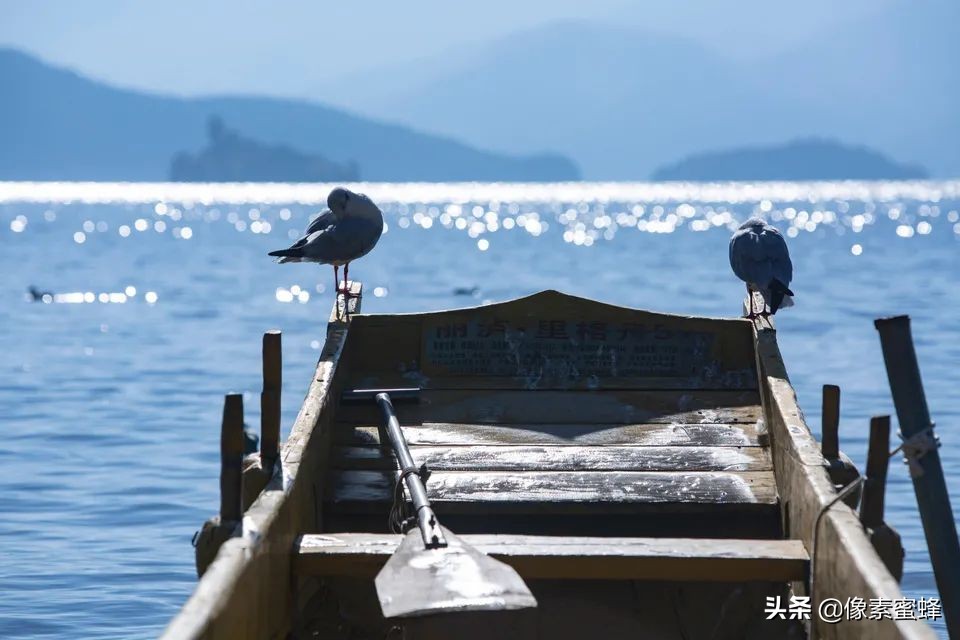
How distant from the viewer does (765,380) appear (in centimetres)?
967

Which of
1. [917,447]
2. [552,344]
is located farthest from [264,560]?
[552,344]

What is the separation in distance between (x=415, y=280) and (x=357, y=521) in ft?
147

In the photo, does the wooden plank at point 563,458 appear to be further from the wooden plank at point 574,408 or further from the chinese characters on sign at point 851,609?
the chinese characters on sign at point 851,609

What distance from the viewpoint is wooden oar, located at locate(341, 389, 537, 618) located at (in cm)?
650

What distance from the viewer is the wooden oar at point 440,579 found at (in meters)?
6.50

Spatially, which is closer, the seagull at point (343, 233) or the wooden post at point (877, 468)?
the wooden post at point (877, 468)

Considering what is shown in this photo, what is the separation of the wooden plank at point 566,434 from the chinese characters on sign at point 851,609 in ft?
4.87

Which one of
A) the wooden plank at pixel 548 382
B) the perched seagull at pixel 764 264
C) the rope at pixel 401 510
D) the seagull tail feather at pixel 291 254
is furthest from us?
the seagull tail feather at pixel 291 254

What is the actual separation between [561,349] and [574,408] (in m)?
0.57

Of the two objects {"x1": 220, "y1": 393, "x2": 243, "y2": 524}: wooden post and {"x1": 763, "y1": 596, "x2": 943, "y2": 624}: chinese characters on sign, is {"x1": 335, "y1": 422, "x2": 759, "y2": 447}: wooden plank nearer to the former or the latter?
{"x1": 763, "y1": 596, "x2": 943, "y2": 624}: chinese characters on sign

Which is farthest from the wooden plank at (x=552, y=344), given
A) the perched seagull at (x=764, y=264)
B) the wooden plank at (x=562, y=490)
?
the wooden plank at (x=562, y=490)

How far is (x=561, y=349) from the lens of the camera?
1045cm

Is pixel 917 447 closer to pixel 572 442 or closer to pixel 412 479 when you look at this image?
pixel 412 479

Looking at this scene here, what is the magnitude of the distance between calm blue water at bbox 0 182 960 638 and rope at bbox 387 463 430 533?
4298 millimetres
